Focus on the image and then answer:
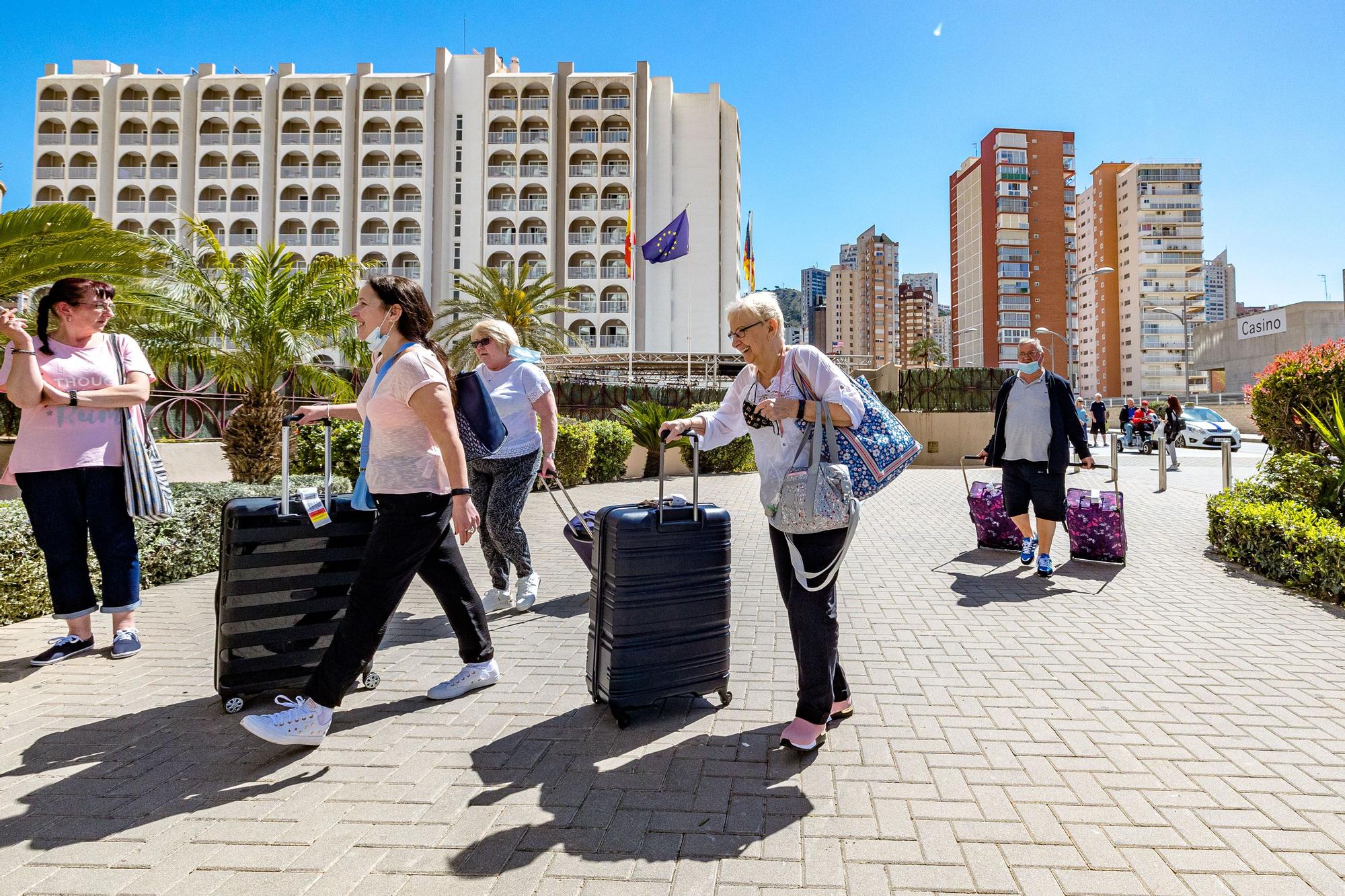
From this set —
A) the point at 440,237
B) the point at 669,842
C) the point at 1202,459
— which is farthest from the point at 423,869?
the point at 440,237

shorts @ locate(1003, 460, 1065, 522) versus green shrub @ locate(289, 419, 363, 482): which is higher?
green shrub @ locate(289, 419, 363, 482)

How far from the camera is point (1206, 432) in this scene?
29.1 metres

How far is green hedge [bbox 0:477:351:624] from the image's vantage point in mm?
4797

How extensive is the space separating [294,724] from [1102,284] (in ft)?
431

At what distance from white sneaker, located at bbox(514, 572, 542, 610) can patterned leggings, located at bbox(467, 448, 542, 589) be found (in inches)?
5.9

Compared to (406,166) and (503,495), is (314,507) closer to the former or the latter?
(503,495)

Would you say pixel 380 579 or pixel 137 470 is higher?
pixel 137 470

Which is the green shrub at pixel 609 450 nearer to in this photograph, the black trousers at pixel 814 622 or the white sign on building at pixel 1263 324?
the black trousers at pixel 814 622

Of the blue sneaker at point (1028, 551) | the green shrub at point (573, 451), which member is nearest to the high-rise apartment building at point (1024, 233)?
the green shrub at point (573, 451)

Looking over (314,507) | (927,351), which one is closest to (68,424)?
(314,507)

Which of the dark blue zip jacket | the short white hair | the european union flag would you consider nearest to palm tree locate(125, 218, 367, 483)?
the dark blue zip jacket

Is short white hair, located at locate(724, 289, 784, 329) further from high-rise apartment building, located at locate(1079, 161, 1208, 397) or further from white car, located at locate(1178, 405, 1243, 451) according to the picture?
high-rise apartment building, located at locate(1079, 161, 1208, 397)

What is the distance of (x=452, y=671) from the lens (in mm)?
4020

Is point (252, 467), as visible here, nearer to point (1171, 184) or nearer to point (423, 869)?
point (423, 869)
